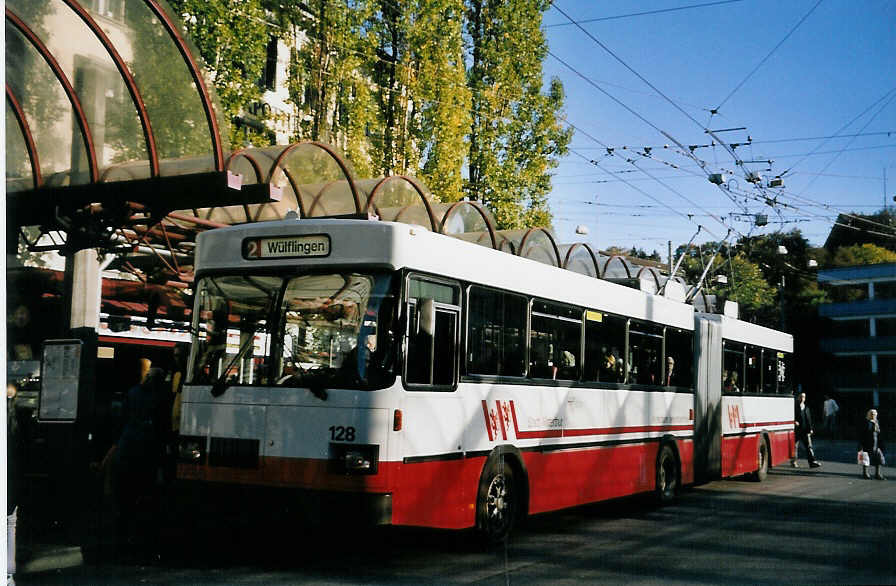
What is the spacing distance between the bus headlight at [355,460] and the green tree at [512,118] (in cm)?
2004

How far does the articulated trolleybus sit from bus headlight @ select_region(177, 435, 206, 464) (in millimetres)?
20

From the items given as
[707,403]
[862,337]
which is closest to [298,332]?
[707,403]

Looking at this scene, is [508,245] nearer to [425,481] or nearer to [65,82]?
[65,82]

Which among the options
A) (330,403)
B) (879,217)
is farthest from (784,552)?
(879,217)

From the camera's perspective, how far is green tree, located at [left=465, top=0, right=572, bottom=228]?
27984 mm

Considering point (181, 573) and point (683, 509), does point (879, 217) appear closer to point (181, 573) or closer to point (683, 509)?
point (683, 509)

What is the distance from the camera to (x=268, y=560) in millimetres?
8844

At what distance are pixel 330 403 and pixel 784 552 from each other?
16.4 feet

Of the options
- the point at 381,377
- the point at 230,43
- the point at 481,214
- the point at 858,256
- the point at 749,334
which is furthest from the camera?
the point at 858,256

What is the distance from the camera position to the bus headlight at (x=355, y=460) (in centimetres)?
808

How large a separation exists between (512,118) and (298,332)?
2076 centimetres

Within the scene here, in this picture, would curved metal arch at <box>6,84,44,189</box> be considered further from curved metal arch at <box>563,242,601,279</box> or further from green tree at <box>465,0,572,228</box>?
green tree at <box>465,0,572,228</box>

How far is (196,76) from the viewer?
1220cm

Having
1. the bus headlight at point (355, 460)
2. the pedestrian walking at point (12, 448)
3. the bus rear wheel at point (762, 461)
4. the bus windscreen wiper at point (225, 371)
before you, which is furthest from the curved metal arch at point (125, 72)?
the bus rear wheel at point (762, 461)
